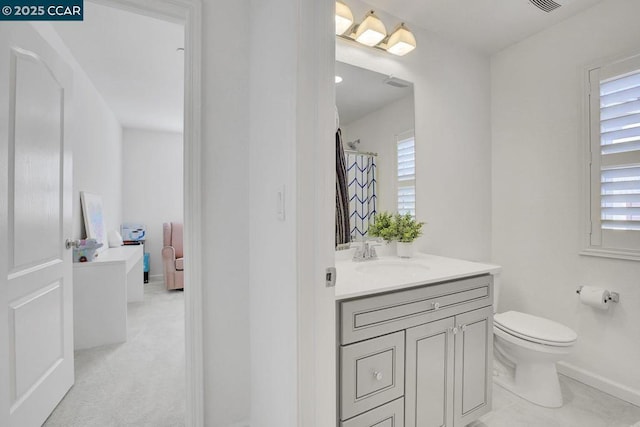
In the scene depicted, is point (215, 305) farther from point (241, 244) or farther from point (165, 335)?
point (165, 335)

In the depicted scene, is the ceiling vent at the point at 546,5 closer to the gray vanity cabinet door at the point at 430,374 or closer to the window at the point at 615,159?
the window at the point at 615,159

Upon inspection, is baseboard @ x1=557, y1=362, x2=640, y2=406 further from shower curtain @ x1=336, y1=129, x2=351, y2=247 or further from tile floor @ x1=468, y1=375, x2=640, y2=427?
shower curtain @ x1=336, y1=129, x2=351, y2=247

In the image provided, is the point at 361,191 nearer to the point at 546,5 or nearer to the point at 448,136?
the point at 448,136

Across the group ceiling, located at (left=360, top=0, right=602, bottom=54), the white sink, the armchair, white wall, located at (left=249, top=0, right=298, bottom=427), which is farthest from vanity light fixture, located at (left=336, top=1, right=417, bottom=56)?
the armchair

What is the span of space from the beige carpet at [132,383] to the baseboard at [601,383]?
2603 mm

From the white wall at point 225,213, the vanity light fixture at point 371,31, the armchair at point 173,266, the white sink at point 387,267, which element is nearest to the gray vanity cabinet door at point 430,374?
the white sink at point 387,267

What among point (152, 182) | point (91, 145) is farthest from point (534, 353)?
point (152, 182)

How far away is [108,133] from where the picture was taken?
13.1 ft

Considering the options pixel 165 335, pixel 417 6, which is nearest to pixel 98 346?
pixel 165 335

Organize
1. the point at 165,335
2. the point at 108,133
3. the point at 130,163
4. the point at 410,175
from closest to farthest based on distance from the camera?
the point at 410,175, the point at 165,335, the point at 108,133, the point at 130,163

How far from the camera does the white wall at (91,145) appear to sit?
8.80 feet

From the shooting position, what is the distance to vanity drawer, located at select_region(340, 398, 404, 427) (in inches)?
44.2

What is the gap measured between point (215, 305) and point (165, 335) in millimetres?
1737

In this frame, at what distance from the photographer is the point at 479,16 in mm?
2070
